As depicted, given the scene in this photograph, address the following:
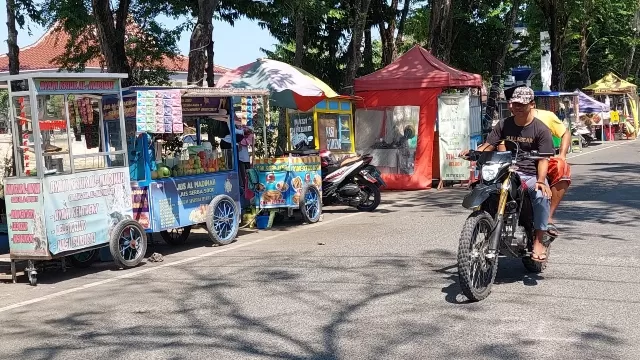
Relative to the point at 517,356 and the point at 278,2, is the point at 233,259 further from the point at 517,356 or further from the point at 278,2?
the point at 278,2

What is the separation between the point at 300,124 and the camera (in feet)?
50.5

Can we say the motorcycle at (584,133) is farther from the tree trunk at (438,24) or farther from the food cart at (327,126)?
the food cart at (327,126)

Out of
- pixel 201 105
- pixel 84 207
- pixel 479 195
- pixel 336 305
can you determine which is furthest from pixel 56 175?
pixel 479 195

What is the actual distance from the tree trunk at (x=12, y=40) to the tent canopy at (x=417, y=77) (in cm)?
712

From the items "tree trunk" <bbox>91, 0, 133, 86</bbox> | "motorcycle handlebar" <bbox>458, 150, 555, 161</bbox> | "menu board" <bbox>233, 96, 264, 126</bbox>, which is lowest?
"motorcycle handlebar" <bbox>458, 150, 555, 161</bbox>

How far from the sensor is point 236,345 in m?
5.54

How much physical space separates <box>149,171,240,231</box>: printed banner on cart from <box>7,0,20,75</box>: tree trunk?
5950 mm

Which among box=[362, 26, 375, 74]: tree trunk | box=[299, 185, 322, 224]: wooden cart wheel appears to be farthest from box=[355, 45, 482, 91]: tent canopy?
box=[362, 26, 375, 74]: tree trunk

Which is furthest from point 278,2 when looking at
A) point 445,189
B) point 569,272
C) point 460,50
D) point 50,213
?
point 460,50

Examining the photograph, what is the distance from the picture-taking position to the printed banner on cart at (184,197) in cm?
963

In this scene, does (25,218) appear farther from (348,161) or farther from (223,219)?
(348,161)

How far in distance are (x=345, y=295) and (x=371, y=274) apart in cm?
90

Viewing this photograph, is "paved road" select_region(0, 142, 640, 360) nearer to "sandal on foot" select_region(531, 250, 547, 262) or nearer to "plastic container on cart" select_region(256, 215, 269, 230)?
"sandal on foot" select_region(531, 250, 547, 262)

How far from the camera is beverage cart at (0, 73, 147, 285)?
824 cm
